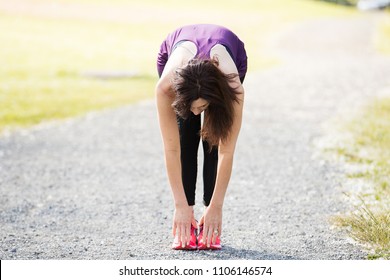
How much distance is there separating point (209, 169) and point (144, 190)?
2258 millimetres

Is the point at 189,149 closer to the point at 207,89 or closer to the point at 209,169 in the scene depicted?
the point at 209,169

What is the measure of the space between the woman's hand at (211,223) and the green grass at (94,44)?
7.11 metres

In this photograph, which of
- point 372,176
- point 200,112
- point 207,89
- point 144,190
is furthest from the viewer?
point 372,176

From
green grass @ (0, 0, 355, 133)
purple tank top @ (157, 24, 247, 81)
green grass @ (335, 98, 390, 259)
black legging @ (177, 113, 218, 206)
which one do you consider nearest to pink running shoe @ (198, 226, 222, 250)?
black legging @ (177, 113, 218, 206)

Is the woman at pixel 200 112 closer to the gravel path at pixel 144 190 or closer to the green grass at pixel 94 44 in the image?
the gravel path at pixel 144 190

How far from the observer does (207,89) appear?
12.8 ft

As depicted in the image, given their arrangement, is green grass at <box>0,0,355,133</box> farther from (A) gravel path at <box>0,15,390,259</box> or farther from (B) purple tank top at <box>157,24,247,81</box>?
(B) purple tank top at <box>157,24,247,81</box>

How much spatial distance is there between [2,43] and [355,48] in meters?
12.3

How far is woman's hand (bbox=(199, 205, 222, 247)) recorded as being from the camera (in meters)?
4.44

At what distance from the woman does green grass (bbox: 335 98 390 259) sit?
3.52 ft

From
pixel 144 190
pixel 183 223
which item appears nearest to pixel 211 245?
pixel 183 223

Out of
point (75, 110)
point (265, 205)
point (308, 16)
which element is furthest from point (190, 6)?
point (265, 205)

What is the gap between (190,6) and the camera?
136 feet
